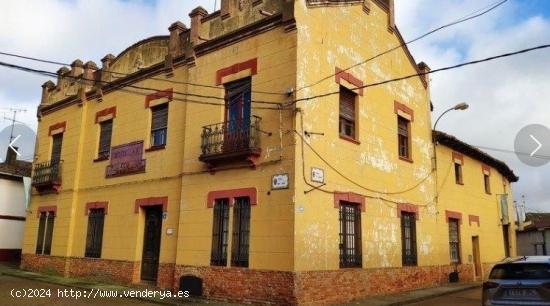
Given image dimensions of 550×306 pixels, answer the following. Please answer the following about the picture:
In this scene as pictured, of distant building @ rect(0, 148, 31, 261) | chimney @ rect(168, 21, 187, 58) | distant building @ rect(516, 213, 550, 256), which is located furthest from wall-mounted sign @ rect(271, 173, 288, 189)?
distant building @ rect(516, 213, 550, 256)

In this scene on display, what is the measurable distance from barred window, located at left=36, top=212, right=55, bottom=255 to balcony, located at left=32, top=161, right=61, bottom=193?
3.84ft

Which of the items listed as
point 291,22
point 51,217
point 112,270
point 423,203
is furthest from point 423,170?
point 51,217

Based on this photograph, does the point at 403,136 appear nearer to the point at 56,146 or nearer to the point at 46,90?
the point at 56,146

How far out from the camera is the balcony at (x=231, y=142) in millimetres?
12836

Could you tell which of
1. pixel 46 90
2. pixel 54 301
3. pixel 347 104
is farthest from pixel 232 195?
pixel 46 90

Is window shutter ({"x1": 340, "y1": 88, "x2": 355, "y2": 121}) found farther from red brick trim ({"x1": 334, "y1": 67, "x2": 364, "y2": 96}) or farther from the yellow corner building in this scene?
red brick trim ({"x1": 334, "y1": 67, "x2": 364, "y2": 96})

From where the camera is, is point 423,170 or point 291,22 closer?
point 291,22

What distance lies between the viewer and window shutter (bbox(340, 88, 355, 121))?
14.6 meters

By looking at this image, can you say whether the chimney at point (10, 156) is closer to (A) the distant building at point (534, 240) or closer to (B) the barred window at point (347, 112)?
(B) the barred window at point (347, 112)

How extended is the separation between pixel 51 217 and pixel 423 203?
52.7 feet

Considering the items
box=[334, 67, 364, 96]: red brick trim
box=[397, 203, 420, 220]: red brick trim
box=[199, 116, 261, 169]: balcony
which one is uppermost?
box=[334, 67, 364, 96]: red brick trim

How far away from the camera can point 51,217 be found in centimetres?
2092

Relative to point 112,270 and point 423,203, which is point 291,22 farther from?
point 112,270

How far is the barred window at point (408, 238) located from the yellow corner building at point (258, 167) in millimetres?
71
